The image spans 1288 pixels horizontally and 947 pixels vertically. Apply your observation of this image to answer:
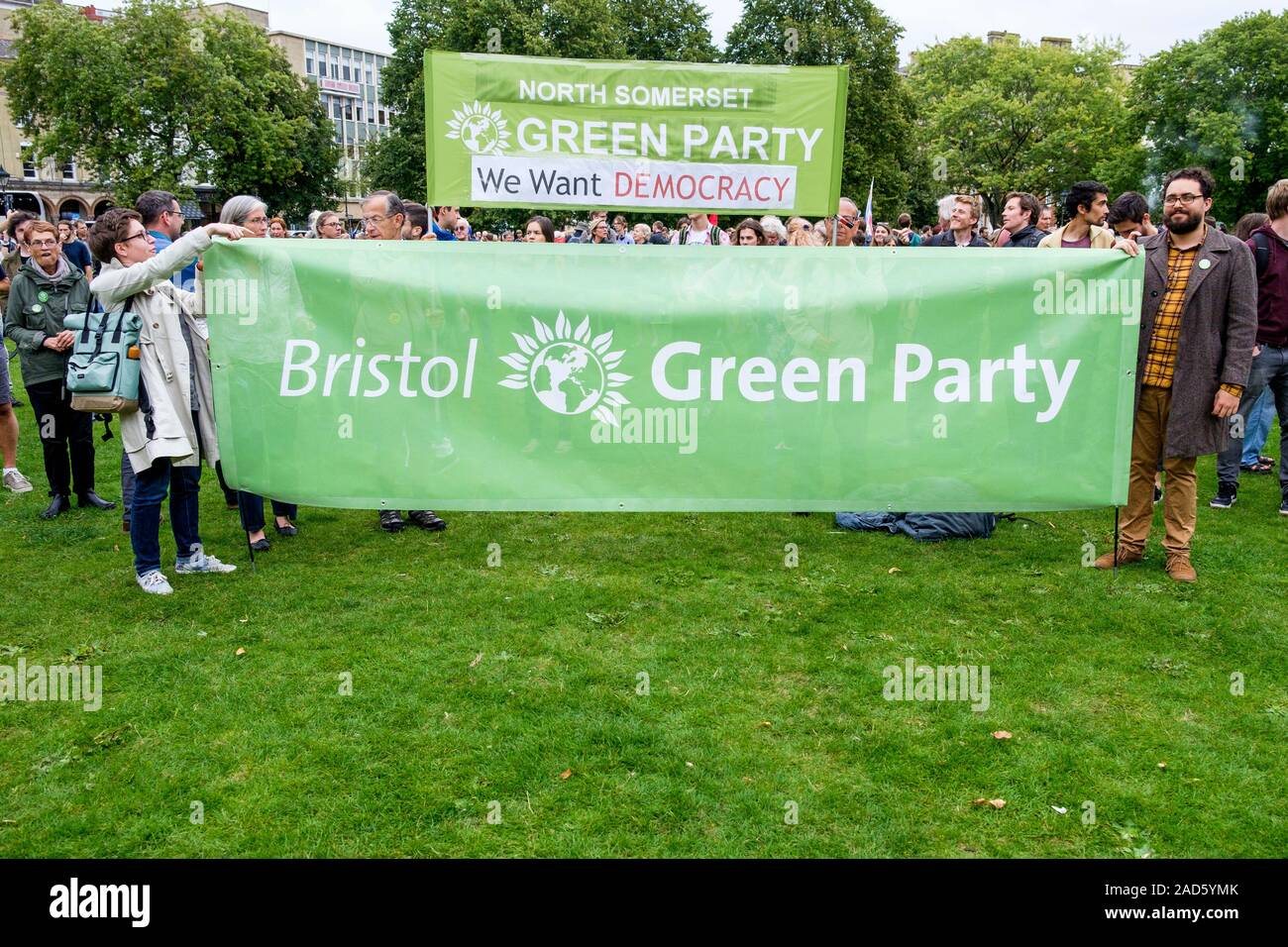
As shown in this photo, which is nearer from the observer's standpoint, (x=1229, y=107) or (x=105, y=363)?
(x=105, y=363)

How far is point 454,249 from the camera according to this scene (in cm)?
596

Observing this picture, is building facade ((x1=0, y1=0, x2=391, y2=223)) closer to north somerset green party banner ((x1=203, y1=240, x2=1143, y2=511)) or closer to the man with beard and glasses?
north somerset green party banner ((x1=203, y1=240, x2=1143, y2=511))

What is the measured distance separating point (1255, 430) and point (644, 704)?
27.0ft

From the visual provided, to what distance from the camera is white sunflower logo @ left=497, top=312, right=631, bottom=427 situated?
19.6 feet

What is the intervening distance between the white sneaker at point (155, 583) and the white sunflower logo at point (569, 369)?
257 centimetres

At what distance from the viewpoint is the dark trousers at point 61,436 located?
28.2ft

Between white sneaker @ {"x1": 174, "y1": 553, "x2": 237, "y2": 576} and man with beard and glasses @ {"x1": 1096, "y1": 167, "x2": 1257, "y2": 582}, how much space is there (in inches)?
233

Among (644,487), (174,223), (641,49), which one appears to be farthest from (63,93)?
(644,487)

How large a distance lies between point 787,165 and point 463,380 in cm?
397

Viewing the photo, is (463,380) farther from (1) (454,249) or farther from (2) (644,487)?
(2) (644,487)

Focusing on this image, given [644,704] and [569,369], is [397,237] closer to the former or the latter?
[569,369]

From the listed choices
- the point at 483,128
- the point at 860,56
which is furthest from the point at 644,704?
the point at 860,56

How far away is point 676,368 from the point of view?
5.98 m

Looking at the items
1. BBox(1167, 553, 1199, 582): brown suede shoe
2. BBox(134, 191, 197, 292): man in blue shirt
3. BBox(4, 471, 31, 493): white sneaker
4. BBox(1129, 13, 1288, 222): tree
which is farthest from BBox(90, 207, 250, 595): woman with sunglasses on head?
BBox(1129, 13, 1288, 222): tree
